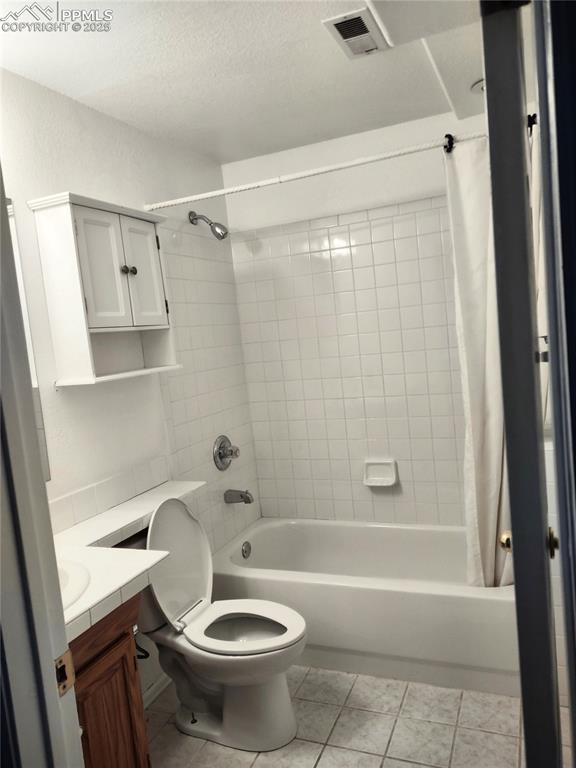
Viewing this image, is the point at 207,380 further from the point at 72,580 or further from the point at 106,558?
the point at 72,580

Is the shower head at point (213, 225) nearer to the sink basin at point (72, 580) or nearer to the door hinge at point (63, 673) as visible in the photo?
the sink basin at point (72, 580)

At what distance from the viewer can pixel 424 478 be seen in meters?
3.04

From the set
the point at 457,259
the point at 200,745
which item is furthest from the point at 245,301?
the point at 200,745

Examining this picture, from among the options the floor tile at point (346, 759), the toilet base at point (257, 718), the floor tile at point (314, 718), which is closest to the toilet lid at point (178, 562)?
the toilet base at point (257, 718)

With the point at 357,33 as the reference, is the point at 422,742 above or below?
below

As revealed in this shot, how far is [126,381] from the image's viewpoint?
2.39 metres

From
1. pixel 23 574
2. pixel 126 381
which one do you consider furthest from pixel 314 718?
pixel 23 574

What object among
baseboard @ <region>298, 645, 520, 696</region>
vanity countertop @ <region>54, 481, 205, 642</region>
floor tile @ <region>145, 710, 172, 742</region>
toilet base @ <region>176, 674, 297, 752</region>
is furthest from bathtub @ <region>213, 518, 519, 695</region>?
vanity countertop @ <region>54, 481, 205, 642</region>

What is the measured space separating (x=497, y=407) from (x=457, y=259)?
0.62m

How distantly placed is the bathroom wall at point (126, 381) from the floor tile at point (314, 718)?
2.95ft

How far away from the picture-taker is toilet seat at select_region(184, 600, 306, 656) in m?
1.96

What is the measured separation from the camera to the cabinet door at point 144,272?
2201 millimetres

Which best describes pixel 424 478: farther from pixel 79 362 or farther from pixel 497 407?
pixel 79 362
